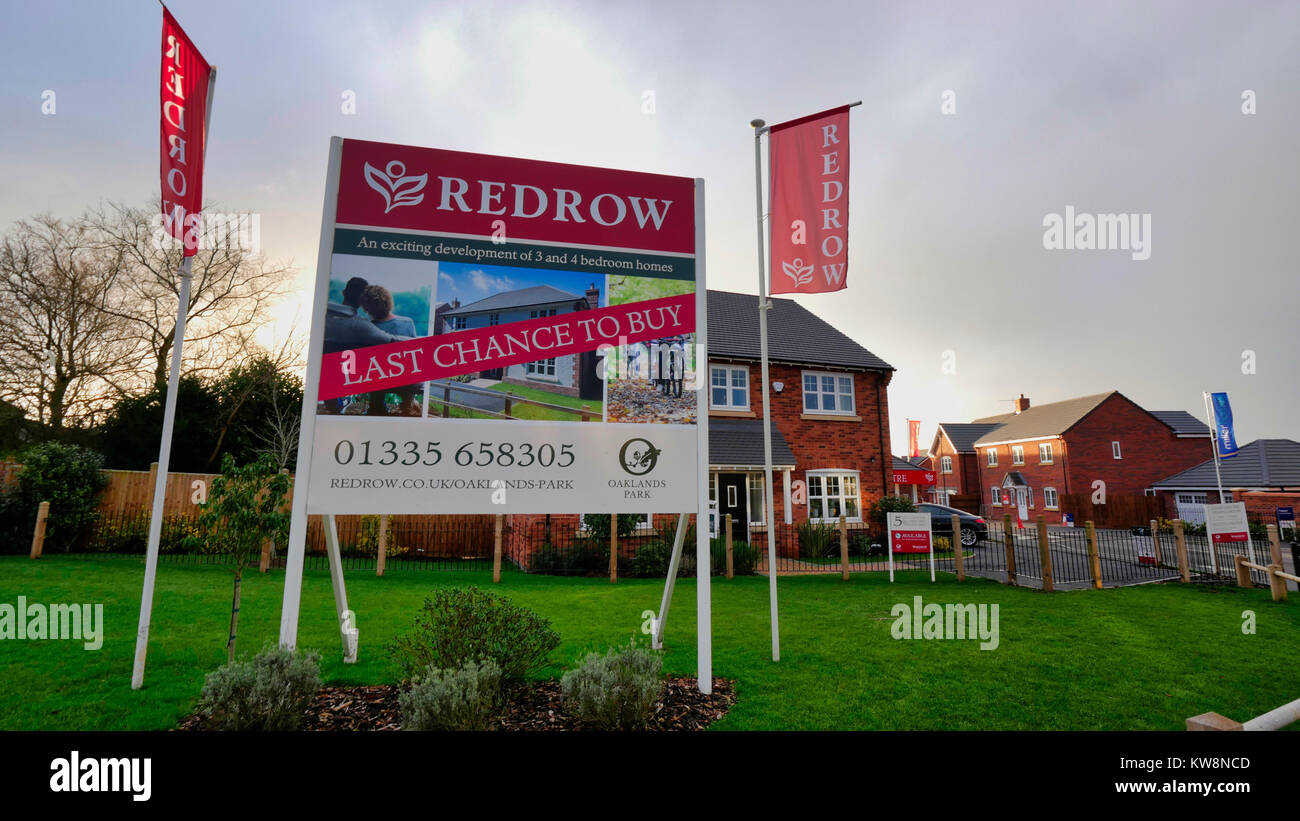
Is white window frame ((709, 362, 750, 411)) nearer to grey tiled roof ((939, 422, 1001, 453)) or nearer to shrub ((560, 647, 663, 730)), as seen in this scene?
shrub ((560, 647, 663, 730))

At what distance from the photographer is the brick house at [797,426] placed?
17.8m

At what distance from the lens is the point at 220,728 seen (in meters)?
3.95

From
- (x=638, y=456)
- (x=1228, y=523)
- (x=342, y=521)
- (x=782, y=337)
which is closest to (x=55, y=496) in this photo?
(x=342, y=521)

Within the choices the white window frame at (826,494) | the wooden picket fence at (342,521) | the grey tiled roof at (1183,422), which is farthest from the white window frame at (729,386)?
the grey tiled roof at (1183,422)

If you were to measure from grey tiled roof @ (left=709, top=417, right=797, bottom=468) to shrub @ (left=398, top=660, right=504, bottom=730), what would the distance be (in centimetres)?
1274

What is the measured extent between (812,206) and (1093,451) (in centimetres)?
3812

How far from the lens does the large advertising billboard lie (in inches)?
201

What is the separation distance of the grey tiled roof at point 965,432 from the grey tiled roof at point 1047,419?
4.42 feet

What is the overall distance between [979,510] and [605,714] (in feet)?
147

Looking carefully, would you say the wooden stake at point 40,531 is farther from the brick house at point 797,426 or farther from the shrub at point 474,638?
the brick house at point 797,426

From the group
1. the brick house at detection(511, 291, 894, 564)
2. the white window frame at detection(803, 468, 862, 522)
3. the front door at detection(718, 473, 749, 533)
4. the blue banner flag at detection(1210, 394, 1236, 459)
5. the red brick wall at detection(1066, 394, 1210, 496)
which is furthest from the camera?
the red brick wall at detection(1066, 394, 1210, 496)

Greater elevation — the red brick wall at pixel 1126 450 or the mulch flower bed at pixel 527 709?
the red brick wall at pixel 1126 450

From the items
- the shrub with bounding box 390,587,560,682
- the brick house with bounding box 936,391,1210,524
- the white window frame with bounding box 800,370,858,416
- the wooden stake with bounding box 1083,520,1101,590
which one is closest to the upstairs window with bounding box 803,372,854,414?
the white window frame with bounding box 800,370,858,416

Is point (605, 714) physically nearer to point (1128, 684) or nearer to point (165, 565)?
point (1128, 684)
